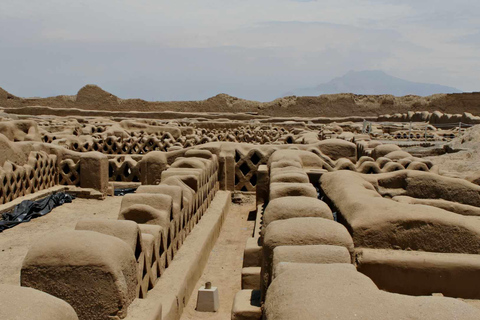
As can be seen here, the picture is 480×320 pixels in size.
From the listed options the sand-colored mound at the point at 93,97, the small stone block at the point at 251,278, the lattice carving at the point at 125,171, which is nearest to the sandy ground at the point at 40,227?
the lattice carving at the point at 125,171

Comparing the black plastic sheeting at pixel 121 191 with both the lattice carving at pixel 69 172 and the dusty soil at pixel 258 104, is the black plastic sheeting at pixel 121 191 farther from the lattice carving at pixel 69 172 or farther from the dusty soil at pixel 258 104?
the dusty soil at pixel 258 104

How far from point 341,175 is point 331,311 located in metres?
4.09

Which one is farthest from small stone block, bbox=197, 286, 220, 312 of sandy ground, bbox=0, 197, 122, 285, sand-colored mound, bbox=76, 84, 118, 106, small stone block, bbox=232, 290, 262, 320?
sand-colored mound, bbox=76, 84, 118, 106

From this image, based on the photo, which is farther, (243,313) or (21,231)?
(21,231)

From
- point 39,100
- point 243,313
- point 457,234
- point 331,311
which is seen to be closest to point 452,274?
point 457,234

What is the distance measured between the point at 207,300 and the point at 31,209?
18.4ft

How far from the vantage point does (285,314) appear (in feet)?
7.39

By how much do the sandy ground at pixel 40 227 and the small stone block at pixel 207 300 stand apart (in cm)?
207

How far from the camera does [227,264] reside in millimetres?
7141

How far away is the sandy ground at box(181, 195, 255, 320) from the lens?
5346 mm

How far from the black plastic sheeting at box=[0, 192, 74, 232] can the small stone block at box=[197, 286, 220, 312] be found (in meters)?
4.82

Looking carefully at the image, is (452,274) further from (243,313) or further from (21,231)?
(21,231)

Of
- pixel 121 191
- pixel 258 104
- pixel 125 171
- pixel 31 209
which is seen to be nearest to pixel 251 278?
pixel 31 209

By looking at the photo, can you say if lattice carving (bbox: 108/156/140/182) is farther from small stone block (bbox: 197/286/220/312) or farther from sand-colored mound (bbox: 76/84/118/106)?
sand-colored mound (bbox: 76/84/118/106)
